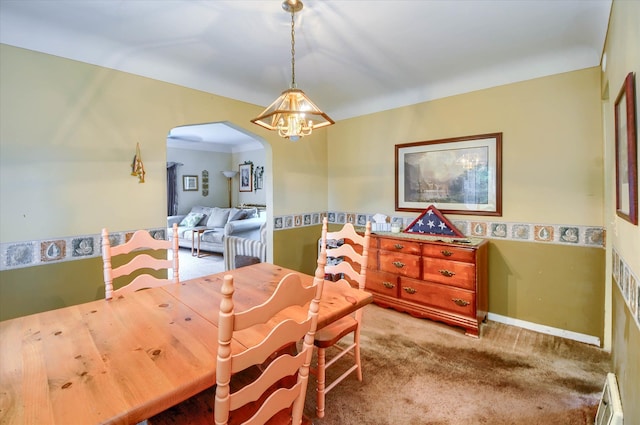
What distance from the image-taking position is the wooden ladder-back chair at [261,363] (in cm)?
83

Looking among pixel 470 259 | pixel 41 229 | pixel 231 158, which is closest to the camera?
pixel 41 229

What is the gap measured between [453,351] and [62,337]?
254 centimetres

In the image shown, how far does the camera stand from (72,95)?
7.36ft

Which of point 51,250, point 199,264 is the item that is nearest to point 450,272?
point 51,250

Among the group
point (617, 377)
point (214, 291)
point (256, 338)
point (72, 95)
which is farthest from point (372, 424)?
point (72, 95)

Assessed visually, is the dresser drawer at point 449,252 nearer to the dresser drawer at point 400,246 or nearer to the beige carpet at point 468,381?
the dresser drawer at point 400,246

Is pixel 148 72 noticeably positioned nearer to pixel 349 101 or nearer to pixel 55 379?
pixel 349 101

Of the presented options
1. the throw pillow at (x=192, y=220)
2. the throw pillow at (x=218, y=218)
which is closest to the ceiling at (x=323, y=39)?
the throw pillow at (x=218, y=218)

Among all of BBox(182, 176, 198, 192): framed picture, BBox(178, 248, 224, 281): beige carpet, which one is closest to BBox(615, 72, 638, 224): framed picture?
BBox(178, 248, 224, 281): beige carpet

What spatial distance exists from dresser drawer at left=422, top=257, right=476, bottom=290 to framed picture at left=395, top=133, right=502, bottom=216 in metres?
0.65

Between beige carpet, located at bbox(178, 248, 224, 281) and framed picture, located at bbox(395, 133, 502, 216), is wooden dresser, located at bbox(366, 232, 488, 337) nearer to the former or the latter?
framed picture, located at bbox(395, 133, 502, 216)

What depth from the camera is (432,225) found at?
10.6 feet

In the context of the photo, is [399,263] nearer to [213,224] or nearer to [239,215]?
[239,215]

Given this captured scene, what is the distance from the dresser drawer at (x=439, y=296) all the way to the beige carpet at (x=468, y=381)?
216 mm
